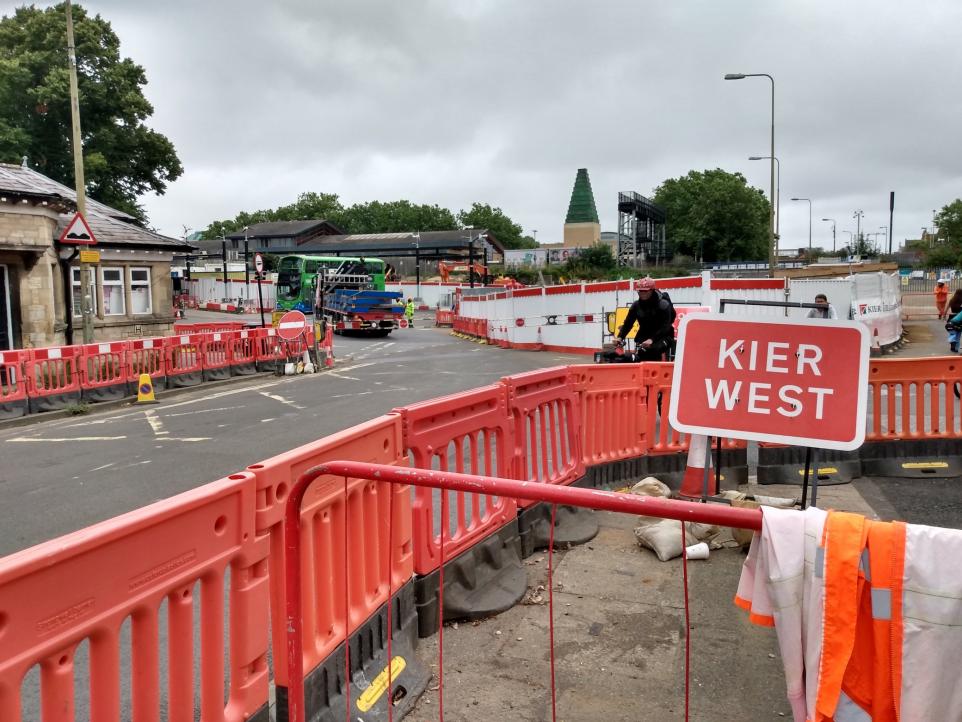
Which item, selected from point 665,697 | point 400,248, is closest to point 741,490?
point 665,697

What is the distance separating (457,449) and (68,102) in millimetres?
44247

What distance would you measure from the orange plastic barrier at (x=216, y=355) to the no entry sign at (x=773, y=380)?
13687 mm

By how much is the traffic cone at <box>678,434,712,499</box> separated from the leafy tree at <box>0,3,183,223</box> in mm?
41872

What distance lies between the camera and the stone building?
1912 cm

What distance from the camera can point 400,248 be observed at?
8494 centimetres

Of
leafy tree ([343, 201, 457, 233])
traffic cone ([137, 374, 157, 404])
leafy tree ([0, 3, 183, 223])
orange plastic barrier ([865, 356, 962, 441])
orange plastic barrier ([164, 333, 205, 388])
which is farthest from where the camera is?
leafy tree ([343, 201, 457, 233])

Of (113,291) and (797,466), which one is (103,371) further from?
(113,291)

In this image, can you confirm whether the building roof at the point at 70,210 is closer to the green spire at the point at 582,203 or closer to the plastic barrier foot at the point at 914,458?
the plastic barrier foot at the point at 914,458

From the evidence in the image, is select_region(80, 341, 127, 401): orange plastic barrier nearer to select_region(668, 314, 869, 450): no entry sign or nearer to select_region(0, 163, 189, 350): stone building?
select_region(0, 163, 189, 350): stone building

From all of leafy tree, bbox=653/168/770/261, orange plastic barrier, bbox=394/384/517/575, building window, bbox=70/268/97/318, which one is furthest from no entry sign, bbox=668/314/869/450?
leafy tree, bbox=653/168/770/261

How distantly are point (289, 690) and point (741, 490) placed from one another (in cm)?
555

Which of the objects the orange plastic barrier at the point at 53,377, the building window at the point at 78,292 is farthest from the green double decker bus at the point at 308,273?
the orange plastic barrier at the point at 53,377

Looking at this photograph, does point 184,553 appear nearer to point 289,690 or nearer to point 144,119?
point 289,690

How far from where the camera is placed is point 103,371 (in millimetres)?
14445
